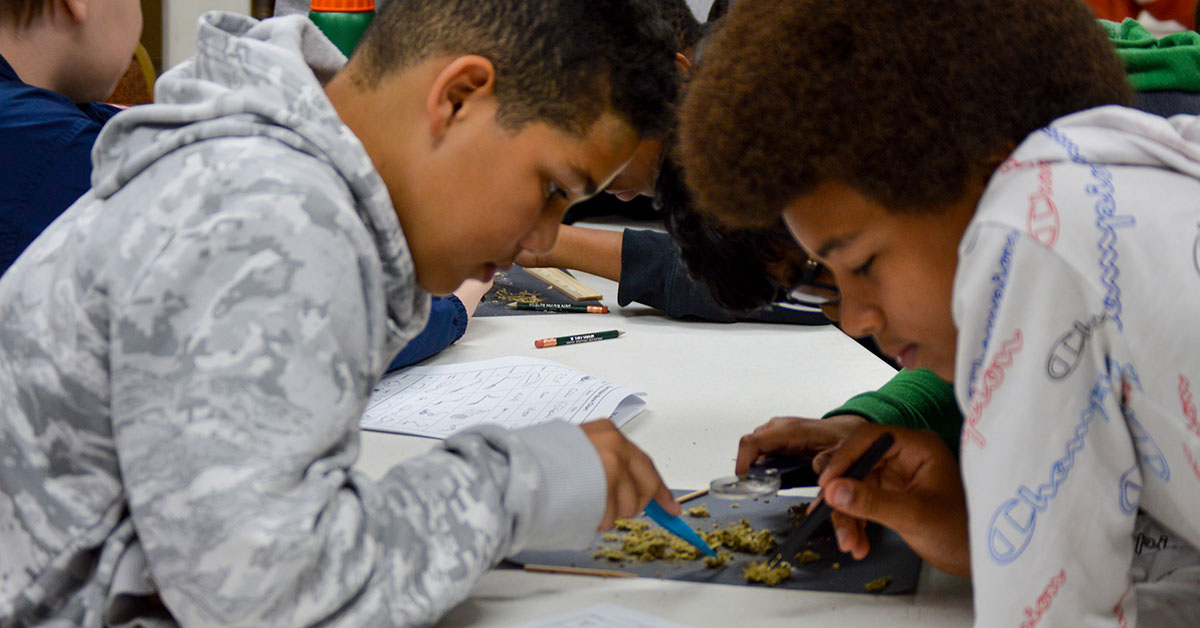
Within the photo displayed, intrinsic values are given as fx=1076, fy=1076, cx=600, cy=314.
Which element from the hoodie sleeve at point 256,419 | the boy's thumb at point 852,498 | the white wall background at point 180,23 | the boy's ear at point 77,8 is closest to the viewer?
the hoodie sleeve at point 256,419

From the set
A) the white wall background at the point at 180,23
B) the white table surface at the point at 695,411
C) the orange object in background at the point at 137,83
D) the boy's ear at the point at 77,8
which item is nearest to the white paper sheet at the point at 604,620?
the white table surface at the point at 695,411

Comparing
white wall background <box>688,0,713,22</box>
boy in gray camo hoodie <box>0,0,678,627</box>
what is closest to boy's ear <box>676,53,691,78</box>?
boy in gray camo hoodie <box>0,0,678,627</box>

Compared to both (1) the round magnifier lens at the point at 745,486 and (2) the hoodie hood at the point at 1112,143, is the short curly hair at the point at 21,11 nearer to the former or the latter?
(1) the round magnifier lens at the point at 745,486

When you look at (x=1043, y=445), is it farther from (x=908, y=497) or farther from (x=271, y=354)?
(x=271, y=354)

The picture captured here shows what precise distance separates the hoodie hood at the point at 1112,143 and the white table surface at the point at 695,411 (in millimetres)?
312

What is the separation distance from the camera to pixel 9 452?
24.4 inches

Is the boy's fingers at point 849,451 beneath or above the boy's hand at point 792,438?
above

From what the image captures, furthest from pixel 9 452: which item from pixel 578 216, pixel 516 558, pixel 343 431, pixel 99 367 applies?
pixel 578 216

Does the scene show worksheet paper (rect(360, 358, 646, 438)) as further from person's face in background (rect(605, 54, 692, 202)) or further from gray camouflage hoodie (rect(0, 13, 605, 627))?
gray camouflage hoodie (rect(0, 13, 605, 627))

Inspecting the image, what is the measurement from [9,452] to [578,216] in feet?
7.26

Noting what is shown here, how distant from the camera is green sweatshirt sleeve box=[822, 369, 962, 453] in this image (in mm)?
1035

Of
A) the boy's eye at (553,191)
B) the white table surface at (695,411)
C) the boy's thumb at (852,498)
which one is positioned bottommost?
the white table surface at (695,411)

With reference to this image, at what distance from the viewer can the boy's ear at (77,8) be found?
4.01 ft

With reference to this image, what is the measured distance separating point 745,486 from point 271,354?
1.52 ft
